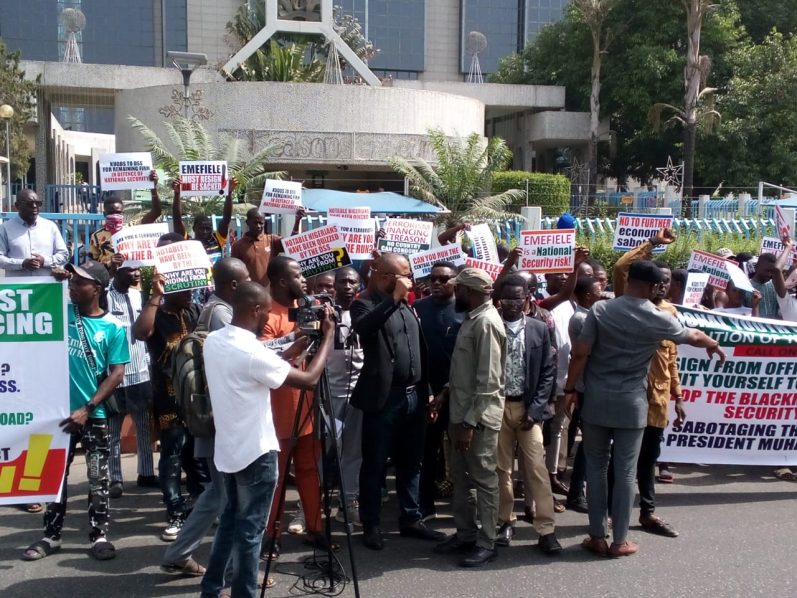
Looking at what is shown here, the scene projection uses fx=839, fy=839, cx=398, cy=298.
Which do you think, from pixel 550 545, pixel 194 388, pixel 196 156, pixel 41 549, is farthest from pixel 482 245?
pixel 196 156

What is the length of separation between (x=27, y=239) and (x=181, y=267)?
2803 mm

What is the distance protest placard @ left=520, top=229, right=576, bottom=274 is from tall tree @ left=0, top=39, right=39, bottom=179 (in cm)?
2397

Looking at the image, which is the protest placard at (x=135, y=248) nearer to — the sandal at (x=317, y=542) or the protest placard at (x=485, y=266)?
the sandal at (x=317, y=542)

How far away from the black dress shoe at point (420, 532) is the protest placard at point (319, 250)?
212cm

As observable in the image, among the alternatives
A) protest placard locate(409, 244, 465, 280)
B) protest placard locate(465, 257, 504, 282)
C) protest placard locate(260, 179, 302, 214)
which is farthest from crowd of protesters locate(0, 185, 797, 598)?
protest placard locate(260, 179, 302, 214)

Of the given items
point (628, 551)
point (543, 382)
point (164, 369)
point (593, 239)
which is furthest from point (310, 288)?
point (593, 239)

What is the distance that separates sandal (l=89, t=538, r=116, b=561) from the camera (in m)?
5.25

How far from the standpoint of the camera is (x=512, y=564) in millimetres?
5262

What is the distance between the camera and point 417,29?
1852 inches

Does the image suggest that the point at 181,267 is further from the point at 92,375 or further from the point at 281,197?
the point at 281,197

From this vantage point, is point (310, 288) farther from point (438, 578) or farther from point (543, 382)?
point (438, 578)

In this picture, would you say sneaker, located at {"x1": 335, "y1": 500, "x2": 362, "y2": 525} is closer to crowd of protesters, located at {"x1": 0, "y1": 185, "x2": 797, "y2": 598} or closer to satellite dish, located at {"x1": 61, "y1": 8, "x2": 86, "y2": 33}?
crowd of protesters, located at {"x1": 0, "y1": 185, "x2": 797, "y2": 598}

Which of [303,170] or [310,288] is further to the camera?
[303,170]

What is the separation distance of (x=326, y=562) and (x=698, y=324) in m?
3.62
